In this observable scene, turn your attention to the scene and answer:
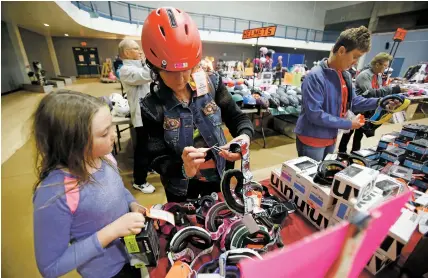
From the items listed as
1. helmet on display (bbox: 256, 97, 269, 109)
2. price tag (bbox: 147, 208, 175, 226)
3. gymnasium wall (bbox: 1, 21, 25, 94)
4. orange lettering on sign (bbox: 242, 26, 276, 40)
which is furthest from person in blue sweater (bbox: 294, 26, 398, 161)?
gymnasium wall (bbox: 1, 21, 25, 94)

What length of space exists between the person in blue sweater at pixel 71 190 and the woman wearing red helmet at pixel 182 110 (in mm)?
290

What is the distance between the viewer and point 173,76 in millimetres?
884

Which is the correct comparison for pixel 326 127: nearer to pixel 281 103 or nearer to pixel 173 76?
pixel 173 76

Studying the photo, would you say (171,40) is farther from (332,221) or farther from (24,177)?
(24,177)

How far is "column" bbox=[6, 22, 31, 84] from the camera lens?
28.5ft

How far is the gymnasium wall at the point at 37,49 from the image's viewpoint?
10164mm

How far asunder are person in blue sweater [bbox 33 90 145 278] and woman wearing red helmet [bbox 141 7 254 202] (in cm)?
29

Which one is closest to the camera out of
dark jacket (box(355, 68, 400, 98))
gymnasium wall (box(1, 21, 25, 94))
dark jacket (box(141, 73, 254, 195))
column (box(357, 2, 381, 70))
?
dark jacket (box(141, 73, 254, 195))

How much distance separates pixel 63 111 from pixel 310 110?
1415mm

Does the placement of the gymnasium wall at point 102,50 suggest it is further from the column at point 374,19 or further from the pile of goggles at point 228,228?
the pile of goggles at point 228,228

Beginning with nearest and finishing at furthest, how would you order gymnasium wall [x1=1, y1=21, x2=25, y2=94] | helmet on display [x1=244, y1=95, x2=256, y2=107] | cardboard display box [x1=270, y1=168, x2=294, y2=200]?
cardboard display box [x1=270, y1=168, x2=294, y2=200] < helmet on display [x1=244, y1=95, x2=256, y2=107] < gymnasium wall [x1=1, y1=21, x2=25, y2=94]

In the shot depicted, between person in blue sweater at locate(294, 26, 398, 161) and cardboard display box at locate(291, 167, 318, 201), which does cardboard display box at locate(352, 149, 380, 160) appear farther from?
cardboard display box at locate(291, 167, 318, 201)

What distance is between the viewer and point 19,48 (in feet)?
30.0

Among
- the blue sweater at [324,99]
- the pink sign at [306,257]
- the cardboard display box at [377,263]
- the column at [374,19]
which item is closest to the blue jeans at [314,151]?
the blue sweater at [324,99]
